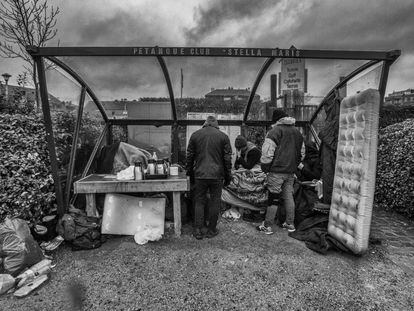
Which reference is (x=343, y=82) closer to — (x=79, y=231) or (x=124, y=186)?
(x=124, y=186)

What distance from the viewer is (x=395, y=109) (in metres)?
7.83

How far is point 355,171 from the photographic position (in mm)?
3078

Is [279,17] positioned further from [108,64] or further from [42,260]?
[42,260]

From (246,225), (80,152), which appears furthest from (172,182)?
(80,152)

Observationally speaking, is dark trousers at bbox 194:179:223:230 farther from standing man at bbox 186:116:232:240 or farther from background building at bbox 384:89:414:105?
background building at bbox 384:89:414:105

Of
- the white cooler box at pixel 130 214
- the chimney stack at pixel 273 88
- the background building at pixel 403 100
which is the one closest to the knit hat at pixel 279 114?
the chimney stack at pixel 273 88

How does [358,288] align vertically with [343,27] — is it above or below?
below

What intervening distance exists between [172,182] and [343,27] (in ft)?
17.9

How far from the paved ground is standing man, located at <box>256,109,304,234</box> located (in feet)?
4.33

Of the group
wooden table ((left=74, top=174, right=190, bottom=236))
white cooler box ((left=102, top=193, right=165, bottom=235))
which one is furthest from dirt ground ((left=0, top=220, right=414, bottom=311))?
wooden table ((left=74, top=174, right=190, bottom=236))

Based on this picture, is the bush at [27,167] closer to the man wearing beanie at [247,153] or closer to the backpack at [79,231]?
the backpack at [79,231]

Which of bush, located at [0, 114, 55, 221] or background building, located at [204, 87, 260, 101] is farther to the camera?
background building, located at [204, 87, 260, 101]

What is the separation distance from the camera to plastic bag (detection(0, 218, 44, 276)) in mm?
2629

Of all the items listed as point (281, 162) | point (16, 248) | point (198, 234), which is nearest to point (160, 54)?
point (281, 162)
